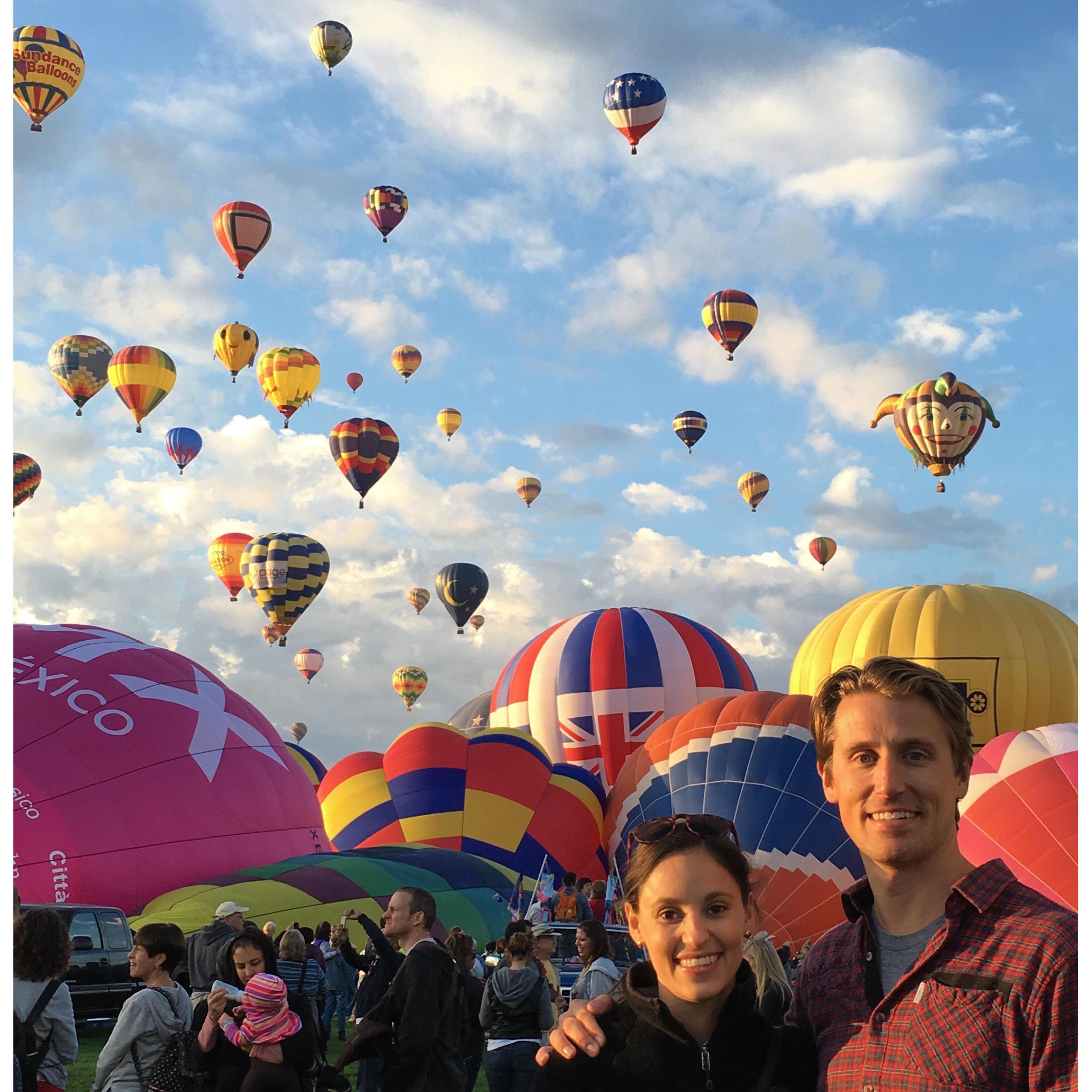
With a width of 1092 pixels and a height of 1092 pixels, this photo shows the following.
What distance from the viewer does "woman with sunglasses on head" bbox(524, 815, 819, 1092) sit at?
1975mm

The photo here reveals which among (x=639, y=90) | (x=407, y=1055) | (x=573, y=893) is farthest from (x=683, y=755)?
(x=639, y=90)

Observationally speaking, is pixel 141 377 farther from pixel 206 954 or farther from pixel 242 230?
pixel 206 954

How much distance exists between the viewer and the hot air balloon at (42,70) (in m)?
24.1

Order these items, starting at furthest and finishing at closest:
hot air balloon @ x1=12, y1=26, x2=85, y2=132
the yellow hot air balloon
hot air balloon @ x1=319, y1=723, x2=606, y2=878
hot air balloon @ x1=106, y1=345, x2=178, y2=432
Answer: hot air balloon @ x1=106, y1=345, x2=178, y2=432, hot air balloon @ x1=12, y1=26, x2=85, y2=132, the yellow hot air balloon, hot air balloon @ x1=319, y1=723, x2=606, y2=878

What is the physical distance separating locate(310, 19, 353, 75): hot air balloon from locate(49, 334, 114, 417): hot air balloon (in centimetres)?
959

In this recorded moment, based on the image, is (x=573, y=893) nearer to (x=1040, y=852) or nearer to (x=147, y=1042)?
(x=1040, y=852)

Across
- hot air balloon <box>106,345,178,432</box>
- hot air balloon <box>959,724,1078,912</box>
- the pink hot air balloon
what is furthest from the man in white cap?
hot air balloon <box>106,345,178,432</box>

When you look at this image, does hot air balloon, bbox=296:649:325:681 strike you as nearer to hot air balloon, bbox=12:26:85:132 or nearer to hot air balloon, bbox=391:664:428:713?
hot air balloon, bbox=391:664:428:713

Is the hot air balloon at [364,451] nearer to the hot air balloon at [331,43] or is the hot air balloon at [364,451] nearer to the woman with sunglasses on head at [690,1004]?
the hot air balloon at [331,43]

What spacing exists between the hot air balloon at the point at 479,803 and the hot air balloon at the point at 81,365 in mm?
13615

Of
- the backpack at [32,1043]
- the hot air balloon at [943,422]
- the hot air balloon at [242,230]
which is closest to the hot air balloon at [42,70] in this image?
the hot air balloon at [242,230]

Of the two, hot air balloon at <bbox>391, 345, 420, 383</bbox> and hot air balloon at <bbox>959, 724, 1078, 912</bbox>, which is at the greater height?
hot air balloon at <bbox>391, 345, 420, 383</bbox>

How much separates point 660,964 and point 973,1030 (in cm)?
48

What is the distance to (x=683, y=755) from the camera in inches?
623
